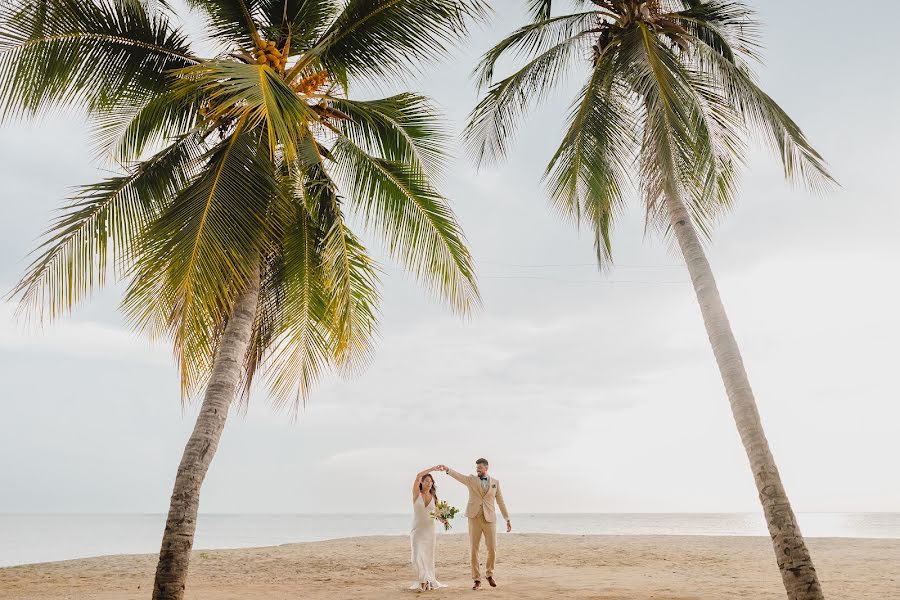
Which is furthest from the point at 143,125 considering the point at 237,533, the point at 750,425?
the point at 237,533

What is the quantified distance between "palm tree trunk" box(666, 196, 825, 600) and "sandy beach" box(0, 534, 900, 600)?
6.64 ft

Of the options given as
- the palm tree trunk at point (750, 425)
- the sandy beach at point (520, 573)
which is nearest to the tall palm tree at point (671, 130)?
the palm tree trunk at point (750, 425)

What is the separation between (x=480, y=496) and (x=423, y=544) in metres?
1.14

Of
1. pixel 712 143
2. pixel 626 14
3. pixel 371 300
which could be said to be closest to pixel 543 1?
pixel 626 14

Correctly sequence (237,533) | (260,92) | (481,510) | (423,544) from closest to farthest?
1. (260,92)
2. (481,510)
3. (423,544)
4. (237,533)

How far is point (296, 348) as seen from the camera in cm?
935

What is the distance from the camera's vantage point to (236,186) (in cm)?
758

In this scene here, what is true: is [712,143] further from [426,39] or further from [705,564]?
[705,564]

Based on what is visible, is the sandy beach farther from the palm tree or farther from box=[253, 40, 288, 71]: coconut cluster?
box=[253, 40, 288, 71]: coconut cluster

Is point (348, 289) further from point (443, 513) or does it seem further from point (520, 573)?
point (520, 573)

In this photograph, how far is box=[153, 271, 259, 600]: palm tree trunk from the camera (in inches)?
249

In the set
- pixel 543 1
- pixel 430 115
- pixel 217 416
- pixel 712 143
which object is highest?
pixel 543 1

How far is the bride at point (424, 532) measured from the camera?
9.15m

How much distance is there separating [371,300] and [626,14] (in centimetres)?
555
